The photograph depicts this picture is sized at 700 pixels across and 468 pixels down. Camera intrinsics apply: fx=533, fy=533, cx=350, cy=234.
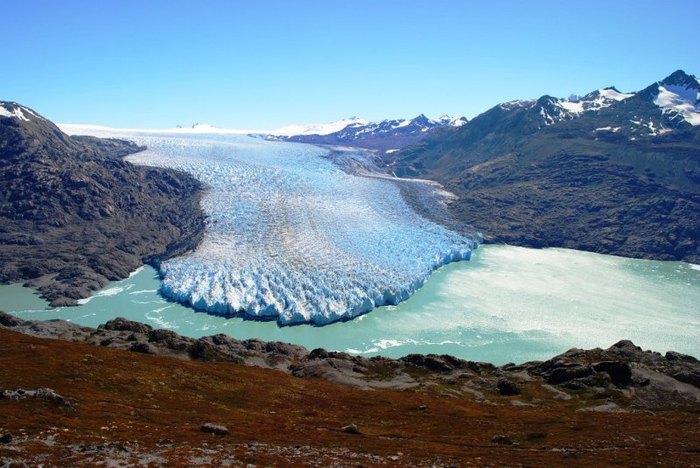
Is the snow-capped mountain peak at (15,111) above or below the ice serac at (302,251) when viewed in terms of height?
above

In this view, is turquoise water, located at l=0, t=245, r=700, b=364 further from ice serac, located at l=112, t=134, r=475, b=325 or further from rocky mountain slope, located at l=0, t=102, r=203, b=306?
rocky mountain slope, located at l=0, t=102, r=203, b=306

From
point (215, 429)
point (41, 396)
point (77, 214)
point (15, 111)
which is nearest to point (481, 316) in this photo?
point (215, 429)

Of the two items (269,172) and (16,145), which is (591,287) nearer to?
(269,172)

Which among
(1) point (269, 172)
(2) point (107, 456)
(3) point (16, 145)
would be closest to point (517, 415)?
(2) point (107, 456)

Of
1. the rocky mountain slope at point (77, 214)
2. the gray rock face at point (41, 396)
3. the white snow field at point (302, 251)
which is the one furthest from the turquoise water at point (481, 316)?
the gray rock face at point (41, 396)

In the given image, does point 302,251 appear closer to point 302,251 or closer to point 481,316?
point 302,251

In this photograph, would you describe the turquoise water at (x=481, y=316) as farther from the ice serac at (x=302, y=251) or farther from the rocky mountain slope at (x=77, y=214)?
the rocky mountain slope at (x=77, y=214)

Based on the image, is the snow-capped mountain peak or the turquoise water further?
the snow-capped mountain peak

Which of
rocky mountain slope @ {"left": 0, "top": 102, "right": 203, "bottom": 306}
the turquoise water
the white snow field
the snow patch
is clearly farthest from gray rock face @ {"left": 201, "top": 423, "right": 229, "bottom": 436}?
the snow patch
